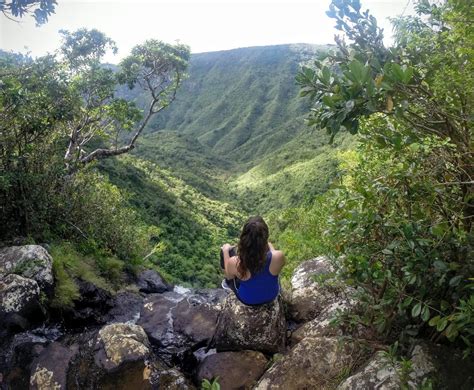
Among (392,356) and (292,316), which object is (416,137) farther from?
(292,316)

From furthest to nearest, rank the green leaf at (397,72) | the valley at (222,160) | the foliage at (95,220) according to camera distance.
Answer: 1. the valley at (222,160)
2. the foliage at (95,220)
3. the green leaf at (397,72)

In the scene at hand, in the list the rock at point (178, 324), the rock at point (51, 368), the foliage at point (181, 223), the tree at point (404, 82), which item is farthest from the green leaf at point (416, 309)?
the foliage at point (181, 223)

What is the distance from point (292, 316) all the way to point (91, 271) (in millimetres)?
4296

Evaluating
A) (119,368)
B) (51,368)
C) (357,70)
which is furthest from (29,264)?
(357,70)

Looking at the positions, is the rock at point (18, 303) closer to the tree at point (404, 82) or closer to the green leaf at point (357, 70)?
the tree at point (404, 82)

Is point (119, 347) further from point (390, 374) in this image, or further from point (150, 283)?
point (150, 283)

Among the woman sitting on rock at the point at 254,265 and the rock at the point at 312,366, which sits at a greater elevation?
the woman sitting on rock at the point at 254,265

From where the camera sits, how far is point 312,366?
3.83m

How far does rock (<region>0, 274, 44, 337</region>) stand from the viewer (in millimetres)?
5230

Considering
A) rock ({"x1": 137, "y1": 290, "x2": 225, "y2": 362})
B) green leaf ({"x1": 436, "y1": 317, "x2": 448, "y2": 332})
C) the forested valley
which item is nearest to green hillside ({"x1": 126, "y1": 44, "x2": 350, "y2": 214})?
the forested valley

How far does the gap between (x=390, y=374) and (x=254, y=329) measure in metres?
1.92

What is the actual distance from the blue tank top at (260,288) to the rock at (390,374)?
4.94 ft

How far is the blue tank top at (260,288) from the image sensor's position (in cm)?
443

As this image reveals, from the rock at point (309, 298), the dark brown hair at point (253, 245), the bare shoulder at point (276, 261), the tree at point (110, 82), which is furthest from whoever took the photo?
the tree at point (110, 82)
